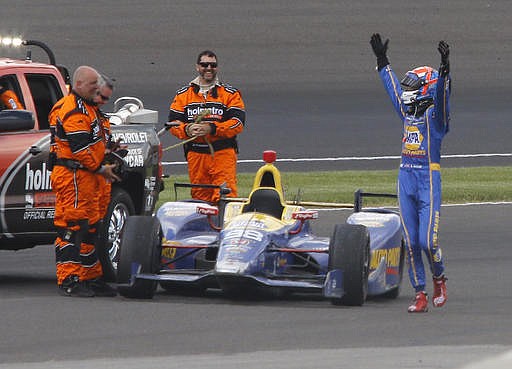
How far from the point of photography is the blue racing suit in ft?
38.2

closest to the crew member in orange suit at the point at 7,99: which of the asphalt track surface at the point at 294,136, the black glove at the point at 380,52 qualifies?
the asphalt track surface at the point at 294,136

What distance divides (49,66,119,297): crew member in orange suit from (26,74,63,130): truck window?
1.04m

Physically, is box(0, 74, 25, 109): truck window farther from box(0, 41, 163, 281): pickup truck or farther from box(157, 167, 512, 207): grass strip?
box(157, 167, 512, 207): grass strip

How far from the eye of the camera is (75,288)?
12438 millimetres

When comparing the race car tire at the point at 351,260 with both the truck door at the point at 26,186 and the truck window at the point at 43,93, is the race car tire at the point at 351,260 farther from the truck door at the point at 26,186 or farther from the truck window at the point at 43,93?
the truck window at the point at 43,93

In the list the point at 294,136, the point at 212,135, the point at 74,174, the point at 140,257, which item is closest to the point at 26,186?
the point at 74,174

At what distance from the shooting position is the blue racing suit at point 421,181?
11656 mm

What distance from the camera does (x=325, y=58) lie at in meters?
34.8

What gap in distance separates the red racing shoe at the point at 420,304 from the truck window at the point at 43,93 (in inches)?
146

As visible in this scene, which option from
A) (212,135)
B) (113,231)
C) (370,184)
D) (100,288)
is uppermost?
(212,135)

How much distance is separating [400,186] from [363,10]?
28.0 metres

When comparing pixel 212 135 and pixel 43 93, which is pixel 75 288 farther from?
pixel 212 135

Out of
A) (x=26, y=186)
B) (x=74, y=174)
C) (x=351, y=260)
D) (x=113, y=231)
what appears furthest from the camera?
(x=113, y=231)

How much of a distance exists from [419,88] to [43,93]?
3650mm
